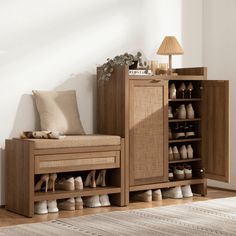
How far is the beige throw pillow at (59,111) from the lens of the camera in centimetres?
591

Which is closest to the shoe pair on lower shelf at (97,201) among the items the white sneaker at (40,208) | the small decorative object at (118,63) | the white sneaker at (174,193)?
the white sneaker at (40,208)

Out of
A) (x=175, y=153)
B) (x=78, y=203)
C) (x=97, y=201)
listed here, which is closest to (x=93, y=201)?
(x=97, y=201)

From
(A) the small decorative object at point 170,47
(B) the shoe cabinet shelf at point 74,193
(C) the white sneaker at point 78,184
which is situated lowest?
(B) the shoe cabinet shelf at point 74,193

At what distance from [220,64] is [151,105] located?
1321 mm

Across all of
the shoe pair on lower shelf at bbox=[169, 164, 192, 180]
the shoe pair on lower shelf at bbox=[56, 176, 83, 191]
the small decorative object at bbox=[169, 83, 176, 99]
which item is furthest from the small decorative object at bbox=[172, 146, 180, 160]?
the shoe pair on lower shelf at bbox=[56, 176, 83, 191]

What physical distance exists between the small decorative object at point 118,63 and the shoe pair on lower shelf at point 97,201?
1.15 meters

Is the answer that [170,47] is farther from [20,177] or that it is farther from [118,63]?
[20,177]

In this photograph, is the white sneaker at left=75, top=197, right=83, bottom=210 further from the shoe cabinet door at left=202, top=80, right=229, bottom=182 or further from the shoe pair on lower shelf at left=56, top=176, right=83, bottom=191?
the shoe cabinet door at left=202, top=80, right=229, bottom=182

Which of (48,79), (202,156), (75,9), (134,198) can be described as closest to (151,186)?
(134,198)

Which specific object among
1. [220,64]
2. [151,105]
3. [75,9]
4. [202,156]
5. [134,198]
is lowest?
[134,198]

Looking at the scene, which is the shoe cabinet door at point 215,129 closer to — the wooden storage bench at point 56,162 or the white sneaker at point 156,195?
the white sneaker at point 156,195

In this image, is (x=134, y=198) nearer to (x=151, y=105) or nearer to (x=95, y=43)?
(x=151, y=105)

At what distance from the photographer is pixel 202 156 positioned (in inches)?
262

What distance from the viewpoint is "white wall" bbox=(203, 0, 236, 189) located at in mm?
6965
